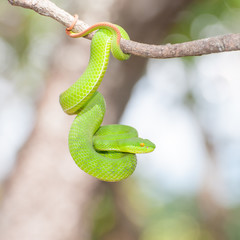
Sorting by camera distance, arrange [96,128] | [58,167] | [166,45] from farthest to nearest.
Result: [58,167] < [96,128] < [166,45]

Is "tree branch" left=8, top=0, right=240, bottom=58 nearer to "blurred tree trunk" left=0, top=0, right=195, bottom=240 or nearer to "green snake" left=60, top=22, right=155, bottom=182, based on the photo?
"green snake" left=60, top=22, right=155, bottom=182

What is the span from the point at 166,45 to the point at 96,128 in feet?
3.20

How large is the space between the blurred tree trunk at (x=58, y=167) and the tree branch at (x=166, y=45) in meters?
3.89

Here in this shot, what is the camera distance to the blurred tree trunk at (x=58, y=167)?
18.8ft

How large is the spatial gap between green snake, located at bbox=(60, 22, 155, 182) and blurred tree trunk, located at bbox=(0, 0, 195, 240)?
11.4 ft

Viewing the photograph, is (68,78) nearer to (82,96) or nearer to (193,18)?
(82,96)

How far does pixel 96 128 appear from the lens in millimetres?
2535

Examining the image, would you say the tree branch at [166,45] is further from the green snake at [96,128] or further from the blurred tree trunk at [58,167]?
the blurred tree trunk at [58,167]

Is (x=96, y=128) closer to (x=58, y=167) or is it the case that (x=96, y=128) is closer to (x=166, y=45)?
(x=166, y=45)

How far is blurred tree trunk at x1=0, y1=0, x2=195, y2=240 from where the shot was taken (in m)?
5.72

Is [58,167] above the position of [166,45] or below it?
below

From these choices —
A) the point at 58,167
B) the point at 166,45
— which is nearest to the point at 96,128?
the point at 166,45

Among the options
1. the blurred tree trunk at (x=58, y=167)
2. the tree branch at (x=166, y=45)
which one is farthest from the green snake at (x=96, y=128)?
the blurred tree trunk at (x=58, y=167)

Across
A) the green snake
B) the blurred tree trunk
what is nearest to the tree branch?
the green snake
